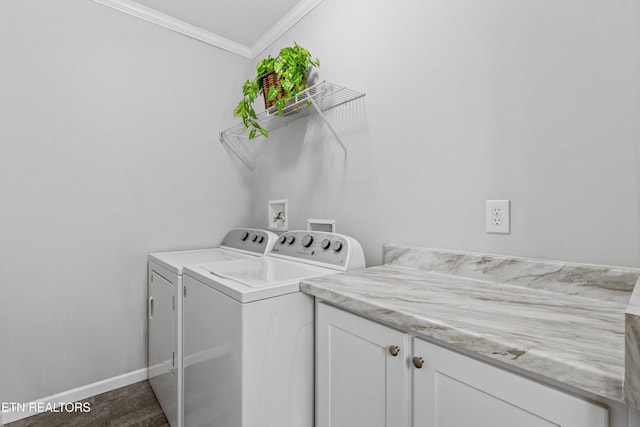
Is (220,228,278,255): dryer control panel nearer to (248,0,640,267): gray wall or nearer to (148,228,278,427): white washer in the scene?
(148,228,278,427): white washer

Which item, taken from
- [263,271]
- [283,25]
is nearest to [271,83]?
[283,25]

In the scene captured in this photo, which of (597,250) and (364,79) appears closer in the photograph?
(597,250)

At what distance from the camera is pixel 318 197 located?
6.19 ft

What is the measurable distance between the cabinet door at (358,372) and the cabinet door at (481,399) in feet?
0.17

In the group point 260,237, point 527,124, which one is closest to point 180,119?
point 260,237

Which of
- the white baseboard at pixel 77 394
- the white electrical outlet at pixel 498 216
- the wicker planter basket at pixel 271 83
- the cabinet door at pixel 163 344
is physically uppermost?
the wicker planter basket at pixel 271 83

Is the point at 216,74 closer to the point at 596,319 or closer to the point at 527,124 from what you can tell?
the point at 527,124

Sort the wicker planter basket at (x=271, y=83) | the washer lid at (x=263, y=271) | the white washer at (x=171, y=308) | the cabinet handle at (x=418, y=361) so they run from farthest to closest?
the wicker planter basket at (x=271, y=83) < the white washer at (x=171, y=308) < the washer lid at (x=263, y=271) < the cabinet handle at (x=418, y=361)

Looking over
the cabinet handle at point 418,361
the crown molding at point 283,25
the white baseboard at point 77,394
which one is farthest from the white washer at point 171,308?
the crown molding at point 283,25

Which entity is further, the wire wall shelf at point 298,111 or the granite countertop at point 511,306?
the wire wall shelf at point 298,111

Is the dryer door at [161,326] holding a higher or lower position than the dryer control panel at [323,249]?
lower

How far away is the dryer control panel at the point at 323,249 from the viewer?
54.2 inches

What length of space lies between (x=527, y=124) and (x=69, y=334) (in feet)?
8.13

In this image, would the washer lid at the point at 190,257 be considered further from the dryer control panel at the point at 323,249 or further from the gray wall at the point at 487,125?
the gray wall at the point at 487,125
